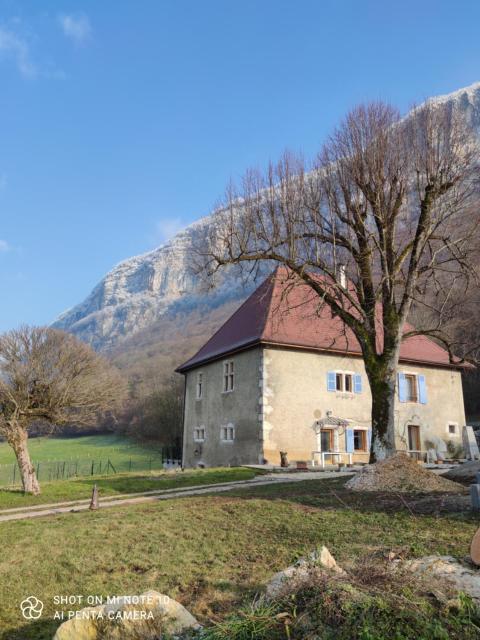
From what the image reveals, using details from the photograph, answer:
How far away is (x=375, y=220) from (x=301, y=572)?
10812 mm

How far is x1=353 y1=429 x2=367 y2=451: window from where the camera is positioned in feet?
76.8

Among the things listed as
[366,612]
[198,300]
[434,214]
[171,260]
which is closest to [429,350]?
[434,214]

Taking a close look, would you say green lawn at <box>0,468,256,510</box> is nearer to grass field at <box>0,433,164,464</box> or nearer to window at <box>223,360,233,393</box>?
window at <box>223,360,233,393</box>

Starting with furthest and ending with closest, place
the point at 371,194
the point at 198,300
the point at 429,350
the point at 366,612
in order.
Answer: the point at 198,300 < the point at 429,350 < the point at 371,194 < the point at 366,612

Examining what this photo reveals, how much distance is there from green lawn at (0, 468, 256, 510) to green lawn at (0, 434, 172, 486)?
68.0 ft

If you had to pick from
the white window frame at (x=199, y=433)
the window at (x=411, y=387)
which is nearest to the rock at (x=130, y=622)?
the white window frame at (x=199, y=433)

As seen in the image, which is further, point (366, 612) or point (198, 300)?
point (198, 300)

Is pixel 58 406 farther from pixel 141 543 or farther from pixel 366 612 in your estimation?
pixel 366 612

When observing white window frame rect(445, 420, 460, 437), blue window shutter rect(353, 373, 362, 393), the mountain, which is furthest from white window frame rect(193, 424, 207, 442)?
the mountain

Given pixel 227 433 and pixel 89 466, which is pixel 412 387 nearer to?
pixel 227 433

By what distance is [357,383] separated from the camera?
24.0 m

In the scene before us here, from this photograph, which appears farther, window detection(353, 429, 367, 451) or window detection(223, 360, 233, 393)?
→ window detection(223, 360, 233, 393)

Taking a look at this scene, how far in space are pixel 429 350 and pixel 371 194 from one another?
17.0 m

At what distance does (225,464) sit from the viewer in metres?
23.3
